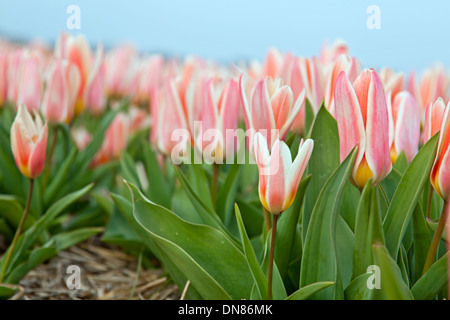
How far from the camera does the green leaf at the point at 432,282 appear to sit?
769mm

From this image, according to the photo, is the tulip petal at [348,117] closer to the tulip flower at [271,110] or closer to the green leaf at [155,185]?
the tulip flower at [271,110]

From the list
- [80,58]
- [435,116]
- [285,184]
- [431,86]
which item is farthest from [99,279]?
Result: [431,86]

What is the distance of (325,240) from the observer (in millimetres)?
802

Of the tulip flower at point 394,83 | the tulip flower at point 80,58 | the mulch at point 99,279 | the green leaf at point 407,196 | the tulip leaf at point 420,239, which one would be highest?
the tulip flower at point 80,58

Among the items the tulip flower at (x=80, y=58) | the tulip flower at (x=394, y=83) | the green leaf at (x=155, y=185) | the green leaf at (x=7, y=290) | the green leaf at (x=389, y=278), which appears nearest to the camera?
the green leaf at (x=389, y=278)

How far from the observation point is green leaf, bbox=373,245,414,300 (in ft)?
2.13

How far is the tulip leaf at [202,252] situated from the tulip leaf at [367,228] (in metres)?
0.19

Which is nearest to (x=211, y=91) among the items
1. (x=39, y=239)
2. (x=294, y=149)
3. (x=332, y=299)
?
(x=294, y=149)

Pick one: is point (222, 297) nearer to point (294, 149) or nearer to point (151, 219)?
point (151, 219)

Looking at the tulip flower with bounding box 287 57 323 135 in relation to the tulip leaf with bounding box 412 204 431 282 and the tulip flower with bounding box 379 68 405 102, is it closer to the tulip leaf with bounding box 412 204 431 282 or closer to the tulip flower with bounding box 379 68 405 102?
the tulip flower with bounding box 379 68 405 102

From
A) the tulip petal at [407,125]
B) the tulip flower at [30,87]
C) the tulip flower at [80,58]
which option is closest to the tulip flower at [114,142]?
the tulip flower at [80,58]

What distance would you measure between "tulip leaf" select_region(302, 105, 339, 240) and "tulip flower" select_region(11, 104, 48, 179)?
0.49m

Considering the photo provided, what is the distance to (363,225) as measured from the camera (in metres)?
0.78

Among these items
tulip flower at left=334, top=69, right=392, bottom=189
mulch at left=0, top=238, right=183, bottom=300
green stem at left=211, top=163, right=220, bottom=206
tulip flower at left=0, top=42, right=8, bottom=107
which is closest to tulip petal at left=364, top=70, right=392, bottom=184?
tulip flower at left=334, top=69, right=392, bottom=189
